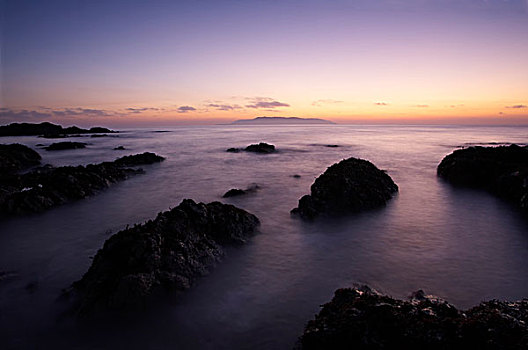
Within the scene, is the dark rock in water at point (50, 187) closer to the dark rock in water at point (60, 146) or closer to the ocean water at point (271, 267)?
the ocean water at point (271, 267)

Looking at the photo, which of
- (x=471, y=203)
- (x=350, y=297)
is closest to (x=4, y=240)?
(x=350, y=297)

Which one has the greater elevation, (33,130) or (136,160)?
(33,130)

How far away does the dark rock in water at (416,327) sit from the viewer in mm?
3162

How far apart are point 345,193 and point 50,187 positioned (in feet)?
42.6

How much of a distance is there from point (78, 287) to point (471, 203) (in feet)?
48.1

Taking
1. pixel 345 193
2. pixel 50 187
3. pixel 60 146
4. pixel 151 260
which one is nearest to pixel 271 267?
pixel 151 260

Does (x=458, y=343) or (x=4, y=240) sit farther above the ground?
(x=458, y=343)

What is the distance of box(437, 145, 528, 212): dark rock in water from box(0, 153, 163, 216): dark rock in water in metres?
19.2

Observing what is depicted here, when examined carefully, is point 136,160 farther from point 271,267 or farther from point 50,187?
point 271,267

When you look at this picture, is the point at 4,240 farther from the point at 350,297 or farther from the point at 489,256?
the point at 489,256

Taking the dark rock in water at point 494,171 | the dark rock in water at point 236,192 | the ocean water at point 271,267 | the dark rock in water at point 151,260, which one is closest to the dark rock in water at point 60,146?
the ocean water at point 271,267

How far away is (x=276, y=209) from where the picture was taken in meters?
11.8

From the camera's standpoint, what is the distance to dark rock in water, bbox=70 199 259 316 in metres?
5.29

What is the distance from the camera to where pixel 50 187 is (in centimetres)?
1251
